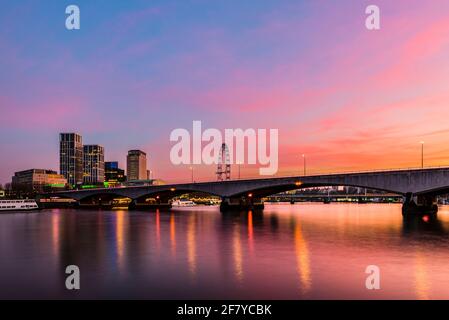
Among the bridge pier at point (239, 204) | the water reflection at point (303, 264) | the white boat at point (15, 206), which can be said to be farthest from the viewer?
the white boat at point (15, 206)

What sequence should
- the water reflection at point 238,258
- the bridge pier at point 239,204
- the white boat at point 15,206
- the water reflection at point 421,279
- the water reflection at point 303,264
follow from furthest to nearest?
1. the white boat at point 15,206
2. the bridge pier at point 239,204
3. the water reflection at point 238,258
4. the water reflection at point 303,264
5. the water reflection at point 421,279

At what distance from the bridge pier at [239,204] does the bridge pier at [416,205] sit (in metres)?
47.0

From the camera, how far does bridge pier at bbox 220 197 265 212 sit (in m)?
111

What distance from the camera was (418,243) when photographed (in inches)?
1444

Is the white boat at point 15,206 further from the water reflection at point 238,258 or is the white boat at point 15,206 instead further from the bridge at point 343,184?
the water reflection at point 238,258

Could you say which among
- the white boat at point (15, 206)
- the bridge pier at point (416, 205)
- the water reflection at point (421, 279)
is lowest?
the white boat at point (15, 206)

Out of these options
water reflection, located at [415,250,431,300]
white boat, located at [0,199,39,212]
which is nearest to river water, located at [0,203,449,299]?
water reflection, located at [415,250,431,300]

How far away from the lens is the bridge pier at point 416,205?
248ft

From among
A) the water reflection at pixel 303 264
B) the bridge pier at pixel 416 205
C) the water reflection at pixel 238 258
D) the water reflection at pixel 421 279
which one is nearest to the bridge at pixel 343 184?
the bridge pier at pixel 416 205

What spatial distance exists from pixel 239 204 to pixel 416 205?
164 ft

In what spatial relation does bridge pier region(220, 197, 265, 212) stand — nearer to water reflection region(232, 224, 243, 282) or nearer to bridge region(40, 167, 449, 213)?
bridge region(40, 167, 449, 213)

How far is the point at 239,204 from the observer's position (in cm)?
11388
